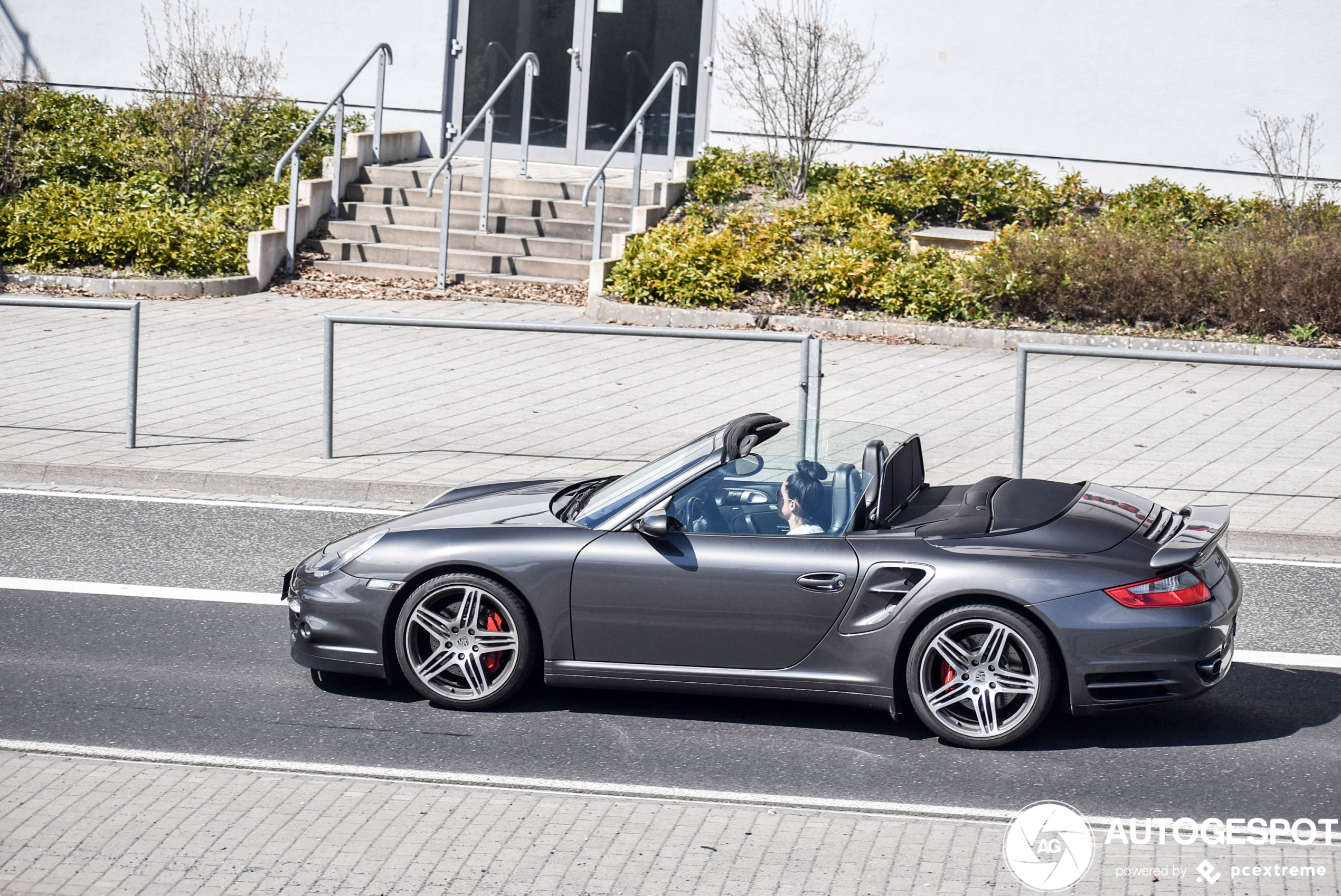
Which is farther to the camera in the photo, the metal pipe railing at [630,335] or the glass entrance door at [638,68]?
the glass entrance door at [638,68]

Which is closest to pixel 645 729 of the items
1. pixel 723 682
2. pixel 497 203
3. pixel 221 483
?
pixel 723 682

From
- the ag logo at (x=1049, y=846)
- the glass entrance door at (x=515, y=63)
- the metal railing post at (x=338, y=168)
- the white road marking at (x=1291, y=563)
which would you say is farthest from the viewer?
the glass entrance door at (x=515, y=63)

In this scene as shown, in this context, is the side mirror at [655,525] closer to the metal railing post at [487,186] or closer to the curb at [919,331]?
the curb at [919,331]

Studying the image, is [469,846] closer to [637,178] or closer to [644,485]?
[644,485]

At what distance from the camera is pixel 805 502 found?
19.1 ft

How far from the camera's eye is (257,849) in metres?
4.46

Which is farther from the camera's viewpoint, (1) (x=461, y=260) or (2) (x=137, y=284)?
(1) (x=461, y=260)

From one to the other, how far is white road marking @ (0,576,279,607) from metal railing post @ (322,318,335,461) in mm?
2705

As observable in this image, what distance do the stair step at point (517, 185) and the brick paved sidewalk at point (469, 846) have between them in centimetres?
1411

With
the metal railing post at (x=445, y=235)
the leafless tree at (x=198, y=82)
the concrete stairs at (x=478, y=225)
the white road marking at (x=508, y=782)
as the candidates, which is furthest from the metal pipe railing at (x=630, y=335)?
the leafless tree at (x=198, y=82)

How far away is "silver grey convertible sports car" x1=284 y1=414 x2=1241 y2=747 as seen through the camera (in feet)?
17.8

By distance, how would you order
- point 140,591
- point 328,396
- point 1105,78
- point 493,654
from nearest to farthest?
point 493,654 < point 140,591 < point 328,396 < point 1105,78

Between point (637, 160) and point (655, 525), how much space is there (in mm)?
12547

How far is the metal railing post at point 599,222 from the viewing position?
1634 cm
